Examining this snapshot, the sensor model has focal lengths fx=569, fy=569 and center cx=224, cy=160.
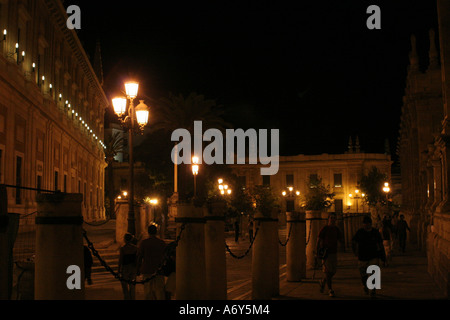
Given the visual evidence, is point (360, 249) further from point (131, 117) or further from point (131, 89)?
point (131, 89)

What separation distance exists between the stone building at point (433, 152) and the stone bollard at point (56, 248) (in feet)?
24.0

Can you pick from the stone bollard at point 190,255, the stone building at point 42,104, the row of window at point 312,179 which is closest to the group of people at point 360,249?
the stone bollard at point 190,255

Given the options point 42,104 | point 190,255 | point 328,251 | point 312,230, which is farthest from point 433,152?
point 42,104

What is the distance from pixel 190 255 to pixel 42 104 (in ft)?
86.6

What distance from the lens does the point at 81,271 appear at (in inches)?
249

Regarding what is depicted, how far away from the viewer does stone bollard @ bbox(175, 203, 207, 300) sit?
26.7ft

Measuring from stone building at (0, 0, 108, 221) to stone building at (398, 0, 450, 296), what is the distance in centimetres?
1744

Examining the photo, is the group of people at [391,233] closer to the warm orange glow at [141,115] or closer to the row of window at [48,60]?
the warm orange glow at [141,115]

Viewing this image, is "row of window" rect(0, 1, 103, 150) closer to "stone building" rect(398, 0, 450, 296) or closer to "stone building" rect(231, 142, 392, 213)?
"stone building" rect(398, 0, 450, 296)

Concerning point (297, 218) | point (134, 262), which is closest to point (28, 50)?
point (297, 218)

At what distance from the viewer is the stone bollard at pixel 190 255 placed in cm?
812

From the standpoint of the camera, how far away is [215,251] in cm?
971

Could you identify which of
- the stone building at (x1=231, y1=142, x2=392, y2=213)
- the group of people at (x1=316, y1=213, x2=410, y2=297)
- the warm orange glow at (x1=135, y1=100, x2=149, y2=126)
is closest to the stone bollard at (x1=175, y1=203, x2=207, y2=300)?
the group of people at (x1=316, y1=213, x2=410, y2=297)
